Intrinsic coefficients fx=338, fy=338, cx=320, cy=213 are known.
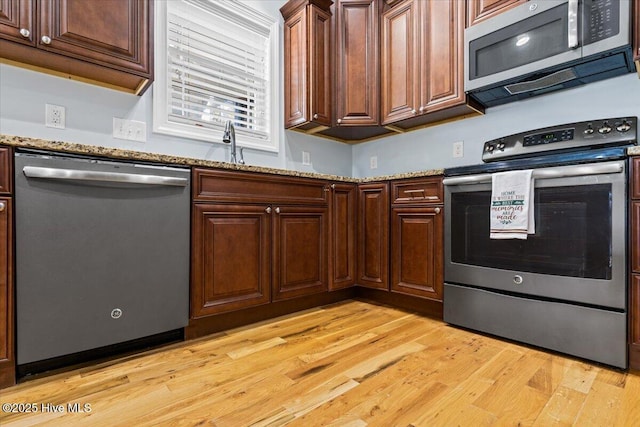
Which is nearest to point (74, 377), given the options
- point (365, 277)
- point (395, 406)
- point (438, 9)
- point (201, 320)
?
point (201, 320)

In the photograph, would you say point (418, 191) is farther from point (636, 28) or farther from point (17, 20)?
point (17, 20)

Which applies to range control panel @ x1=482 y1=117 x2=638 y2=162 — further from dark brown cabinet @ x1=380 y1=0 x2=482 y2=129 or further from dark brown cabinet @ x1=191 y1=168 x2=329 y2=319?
dark brown cabinet @ x1=191 y1=168 x2=329 y2=319

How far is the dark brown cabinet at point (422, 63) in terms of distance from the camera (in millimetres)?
2137

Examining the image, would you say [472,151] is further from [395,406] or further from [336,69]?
[395,406]

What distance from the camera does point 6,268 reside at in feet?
3.91

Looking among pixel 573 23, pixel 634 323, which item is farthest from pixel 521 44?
pixel 634 323

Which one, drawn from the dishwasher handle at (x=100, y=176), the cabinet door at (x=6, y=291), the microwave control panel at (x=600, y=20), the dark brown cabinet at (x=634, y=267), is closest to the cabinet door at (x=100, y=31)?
the dishwasher handle at (x=100, y=176)

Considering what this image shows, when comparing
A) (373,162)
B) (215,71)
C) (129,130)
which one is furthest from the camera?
(373,162)

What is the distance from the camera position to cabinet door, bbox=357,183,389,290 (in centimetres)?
226

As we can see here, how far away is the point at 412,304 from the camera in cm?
220

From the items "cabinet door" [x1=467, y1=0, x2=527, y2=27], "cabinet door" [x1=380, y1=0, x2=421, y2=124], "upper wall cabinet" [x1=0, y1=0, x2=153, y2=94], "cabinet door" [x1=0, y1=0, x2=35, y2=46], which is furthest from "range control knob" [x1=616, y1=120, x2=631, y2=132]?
"cabinet door" [x1=0, y1=0, x2=35, y2=46]

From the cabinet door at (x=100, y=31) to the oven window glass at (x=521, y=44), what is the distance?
6.05 feet

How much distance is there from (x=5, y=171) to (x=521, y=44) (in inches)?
95.5

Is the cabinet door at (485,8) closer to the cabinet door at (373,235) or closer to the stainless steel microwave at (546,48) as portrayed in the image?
the stainless steel microwave at (546,48)
